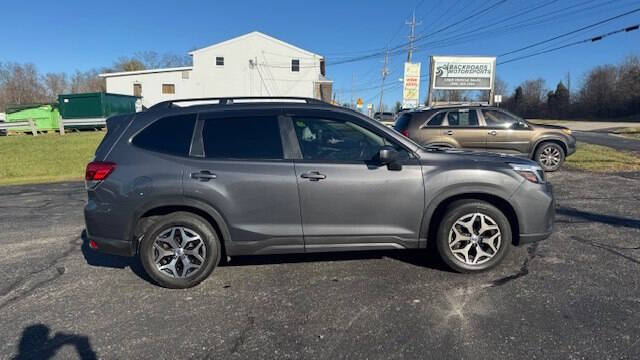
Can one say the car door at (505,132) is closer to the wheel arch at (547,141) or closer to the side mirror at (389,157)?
the wheel arch at (547,141)

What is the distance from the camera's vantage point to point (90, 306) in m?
3.17

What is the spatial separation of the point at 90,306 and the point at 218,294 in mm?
1127

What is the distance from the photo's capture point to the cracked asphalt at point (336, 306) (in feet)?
8.39

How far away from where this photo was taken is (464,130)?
897cm

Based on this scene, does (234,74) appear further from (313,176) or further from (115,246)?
(313,176)

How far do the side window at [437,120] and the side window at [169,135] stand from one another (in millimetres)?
6851

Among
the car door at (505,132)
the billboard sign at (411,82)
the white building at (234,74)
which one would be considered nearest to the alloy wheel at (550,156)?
the car door at (505,132)

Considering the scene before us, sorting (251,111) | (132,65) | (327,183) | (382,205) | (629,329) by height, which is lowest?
(629,329)

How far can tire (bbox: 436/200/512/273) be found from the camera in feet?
11.6

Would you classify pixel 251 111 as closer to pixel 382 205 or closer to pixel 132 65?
pixel 382 205

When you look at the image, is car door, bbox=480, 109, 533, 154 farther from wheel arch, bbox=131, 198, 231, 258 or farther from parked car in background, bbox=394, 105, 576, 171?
wheel arch, bbox=131, 198, 231, 258

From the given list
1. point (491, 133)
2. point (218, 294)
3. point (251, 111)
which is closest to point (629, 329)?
point (218, 294)

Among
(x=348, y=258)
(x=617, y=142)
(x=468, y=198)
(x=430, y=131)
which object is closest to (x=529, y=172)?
(x=468, y=198)

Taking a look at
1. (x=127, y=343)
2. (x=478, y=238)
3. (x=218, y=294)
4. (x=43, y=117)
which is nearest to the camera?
(x=127, y=343)
